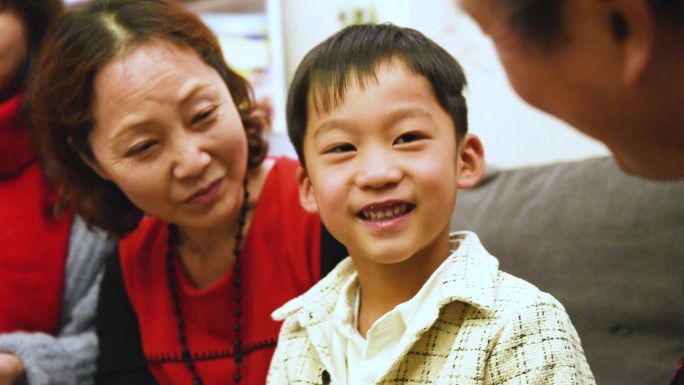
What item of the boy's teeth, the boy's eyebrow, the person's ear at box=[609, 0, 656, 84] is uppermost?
the person's ear at box=[609, 0, 656, 84]

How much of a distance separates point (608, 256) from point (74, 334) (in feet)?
3.30

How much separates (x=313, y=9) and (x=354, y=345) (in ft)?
6.01

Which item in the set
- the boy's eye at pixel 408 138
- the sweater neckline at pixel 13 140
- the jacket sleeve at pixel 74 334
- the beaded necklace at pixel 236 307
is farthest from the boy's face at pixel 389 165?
the sweater neckline at pixel 13 140

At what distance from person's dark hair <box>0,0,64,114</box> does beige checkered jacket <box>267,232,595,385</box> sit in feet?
3.01

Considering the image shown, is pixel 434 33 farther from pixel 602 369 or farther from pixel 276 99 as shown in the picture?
pixel 276 99

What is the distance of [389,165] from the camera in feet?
2.94

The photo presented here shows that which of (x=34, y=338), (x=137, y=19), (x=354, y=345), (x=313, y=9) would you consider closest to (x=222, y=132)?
(x=137, y=19)

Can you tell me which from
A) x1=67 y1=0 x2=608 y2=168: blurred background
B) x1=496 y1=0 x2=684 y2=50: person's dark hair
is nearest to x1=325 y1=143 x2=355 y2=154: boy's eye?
x1=67 y1=0 x2=608 y2=168: blurred background

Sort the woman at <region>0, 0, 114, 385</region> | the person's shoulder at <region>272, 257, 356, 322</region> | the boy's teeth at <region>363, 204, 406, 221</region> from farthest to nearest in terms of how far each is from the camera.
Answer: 1. the woman at <region>0, 0, 114, 385</region>
2. the person's shoulder at <region>272, 257, 356, 322</region>
3. the boy's teeth at <region>363, 204, 406, 221</region>

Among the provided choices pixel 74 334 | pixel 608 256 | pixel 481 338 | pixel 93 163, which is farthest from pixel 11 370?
pixel 608 256

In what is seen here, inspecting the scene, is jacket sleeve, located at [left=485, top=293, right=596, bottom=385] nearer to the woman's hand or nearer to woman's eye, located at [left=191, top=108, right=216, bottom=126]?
woman's eye, located at [left=191, top=108, right=216, bottom=126]

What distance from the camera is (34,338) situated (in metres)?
1.38

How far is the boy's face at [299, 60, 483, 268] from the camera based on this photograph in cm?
90

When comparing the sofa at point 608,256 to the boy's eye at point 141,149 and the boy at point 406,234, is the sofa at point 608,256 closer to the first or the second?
the boy at point 406,234
